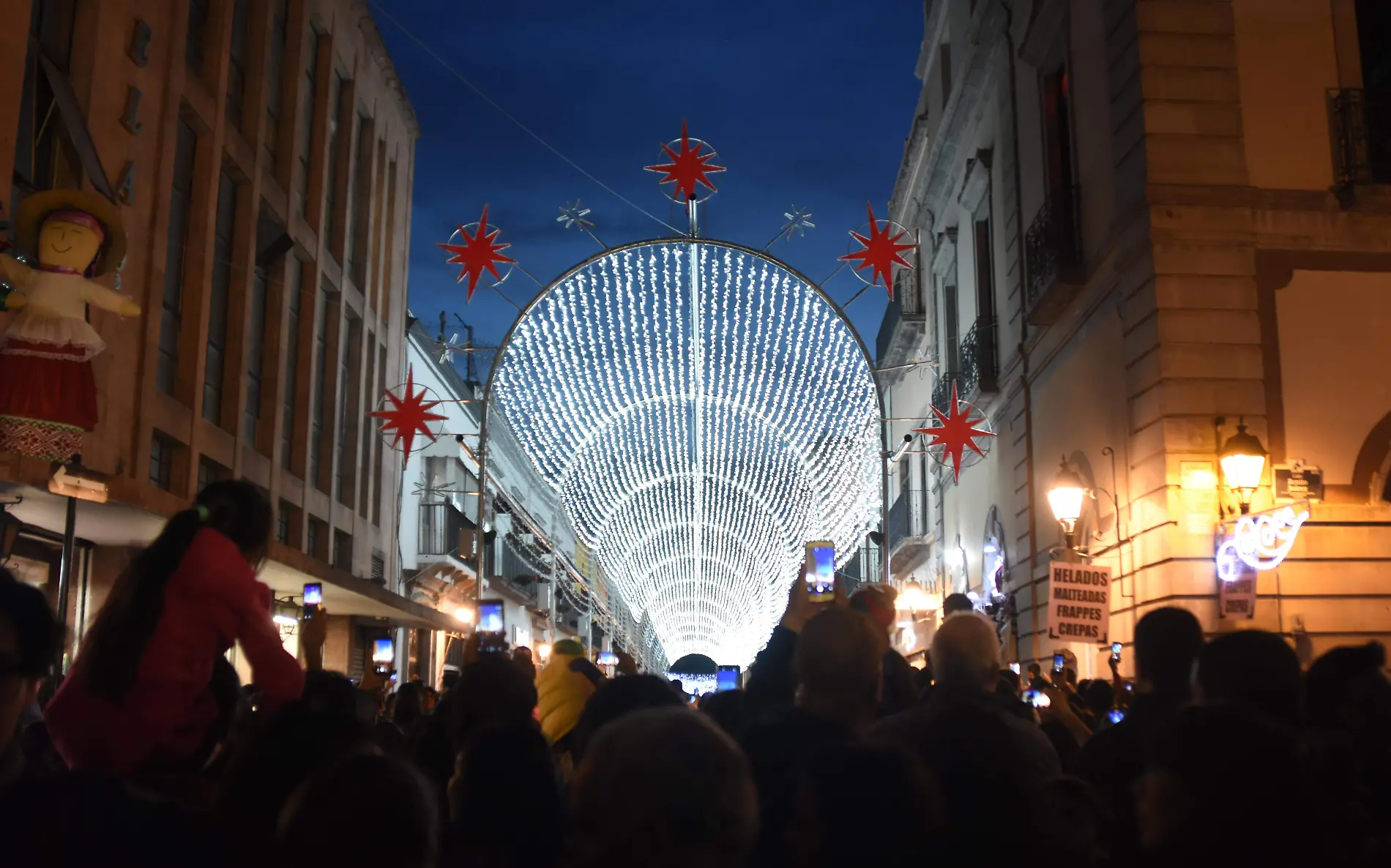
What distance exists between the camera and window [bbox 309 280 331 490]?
2586 centimetres

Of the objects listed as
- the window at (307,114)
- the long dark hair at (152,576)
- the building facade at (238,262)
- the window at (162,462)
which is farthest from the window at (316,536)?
the long dark hair at (152,576)

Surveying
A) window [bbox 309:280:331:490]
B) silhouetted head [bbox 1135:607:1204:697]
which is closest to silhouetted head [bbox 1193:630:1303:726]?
silhouetted head [bbox 1135:607:1204:697]

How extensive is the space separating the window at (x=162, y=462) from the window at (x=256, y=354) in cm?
350

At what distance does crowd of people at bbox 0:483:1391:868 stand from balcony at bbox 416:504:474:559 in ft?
97.3

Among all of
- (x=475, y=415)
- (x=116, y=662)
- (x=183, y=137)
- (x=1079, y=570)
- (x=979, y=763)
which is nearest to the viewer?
(x=979, y=763)

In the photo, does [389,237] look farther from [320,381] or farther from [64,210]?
[64,210]

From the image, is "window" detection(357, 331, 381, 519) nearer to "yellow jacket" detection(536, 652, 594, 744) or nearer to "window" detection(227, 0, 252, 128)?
"window" detection(227, 0, 252, 128)

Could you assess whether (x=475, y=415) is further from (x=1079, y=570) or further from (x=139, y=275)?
(x=1079, y=570)

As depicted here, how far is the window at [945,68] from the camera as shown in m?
26.8

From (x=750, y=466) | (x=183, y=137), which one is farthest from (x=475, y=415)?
(x=183, y=137)

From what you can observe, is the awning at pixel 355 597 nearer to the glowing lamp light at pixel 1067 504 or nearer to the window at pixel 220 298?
the window at pixel 220 298

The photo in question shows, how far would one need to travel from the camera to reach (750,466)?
140 ft

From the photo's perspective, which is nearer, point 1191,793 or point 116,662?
point 1191,793

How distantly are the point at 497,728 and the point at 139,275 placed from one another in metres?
13.9
